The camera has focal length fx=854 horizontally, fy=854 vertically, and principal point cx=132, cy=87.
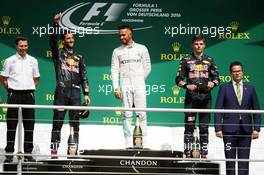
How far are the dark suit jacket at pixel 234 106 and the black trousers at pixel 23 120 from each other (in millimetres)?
2300

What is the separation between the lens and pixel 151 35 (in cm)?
1348

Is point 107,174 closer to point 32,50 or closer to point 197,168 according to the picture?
point 197,168

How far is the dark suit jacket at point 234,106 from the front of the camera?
411 inches

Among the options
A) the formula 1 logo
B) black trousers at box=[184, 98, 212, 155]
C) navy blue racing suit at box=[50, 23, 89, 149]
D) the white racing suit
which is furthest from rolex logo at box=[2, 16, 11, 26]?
black trousers at box=[184, 98, 212, 155]

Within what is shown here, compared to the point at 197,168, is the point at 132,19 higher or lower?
higher

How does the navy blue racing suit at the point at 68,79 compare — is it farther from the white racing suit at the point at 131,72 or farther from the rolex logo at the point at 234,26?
the rolex logo at the point at 234,26

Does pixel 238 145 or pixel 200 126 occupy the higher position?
pixel 200 126

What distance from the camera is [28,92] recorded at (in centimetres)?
1103

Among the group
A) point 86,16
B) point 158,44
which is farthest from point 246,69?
point 86,16

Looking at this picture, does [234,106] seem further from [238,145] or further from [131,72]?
[131,72]

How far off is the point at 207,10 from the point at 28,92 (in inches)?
150

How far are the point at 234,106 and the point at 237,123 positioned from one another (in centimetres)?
35

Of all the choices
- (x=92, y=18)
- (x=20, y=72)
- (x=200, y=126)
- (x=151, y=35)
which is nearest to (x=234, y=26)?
(x=151, y=35)

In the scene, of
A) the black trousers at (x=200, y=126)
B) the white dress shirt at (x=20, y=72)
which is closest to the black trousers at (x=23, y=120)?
the white dress shirt at (x=20, y=72)
